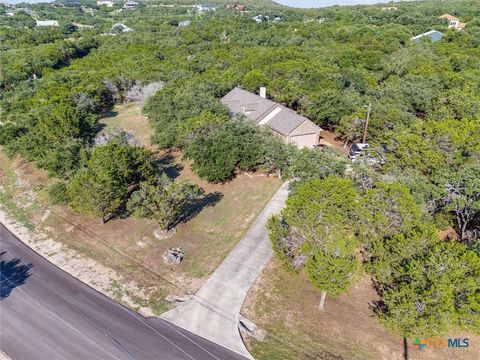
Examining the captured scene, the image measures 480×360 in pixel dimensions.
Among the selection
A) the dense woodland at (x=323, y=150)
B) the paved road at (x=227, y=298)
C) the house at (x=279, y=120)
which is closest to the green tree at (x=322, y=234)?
the dense woodland at (x=323, y=150)

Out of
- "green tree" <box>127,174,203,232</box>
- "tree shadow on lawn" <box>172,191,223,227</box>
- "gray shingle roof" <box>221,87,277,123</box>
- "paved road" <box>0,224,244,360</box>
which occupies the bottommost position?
"tree shadow on lawn" <box>172,191,223,227</box>

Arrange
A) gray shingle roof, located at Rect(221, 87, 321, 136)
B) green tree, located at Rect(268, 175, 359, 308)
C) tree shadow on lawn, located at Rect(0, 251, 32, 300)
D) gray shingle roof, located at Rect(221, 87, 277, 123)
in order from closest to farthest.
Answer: green tree, located at Rect(268, 175, 359, 308), tree shadow on lawn, located at Rect(0, 251, 32, 300), gray shingle roof, located at Rect(221, 87, 321, 136), gray shingle roof, located at Rect(221, 87, 277, 123)

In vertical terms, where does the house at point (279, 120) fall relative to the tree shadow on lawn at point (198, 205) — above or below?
above

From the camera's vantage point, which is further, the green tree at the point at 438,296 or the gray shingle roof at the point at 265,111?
the gray shingle roof at the point at 265,111

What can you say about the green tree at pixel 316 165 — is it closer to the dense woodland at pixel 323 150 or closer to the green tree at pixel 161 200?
the dense woodland at pixel 323 150

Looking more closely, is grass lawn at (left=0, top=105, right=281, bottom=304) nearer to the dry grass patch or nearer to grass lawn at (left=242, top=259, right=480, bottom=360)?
grass lawn at (left=242, top=259, right=480, bottom=360)

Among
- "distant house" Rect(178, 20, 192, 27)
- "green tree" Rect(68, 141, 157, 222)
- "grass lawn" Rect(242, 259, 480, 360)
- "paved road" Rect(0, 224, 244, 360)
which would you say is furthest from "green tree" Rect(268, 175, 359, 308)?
"distant house" Rect(178, 20, 192, 27)

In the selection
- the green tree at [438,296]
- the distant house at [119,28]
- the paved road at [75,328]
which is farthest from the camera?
the distant house at [119,28]


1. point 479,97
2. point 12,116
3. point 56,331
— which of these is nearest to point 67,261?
point 56,331
